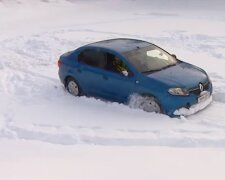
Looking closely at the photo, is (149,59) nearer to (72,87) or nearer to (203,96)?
(203,96)

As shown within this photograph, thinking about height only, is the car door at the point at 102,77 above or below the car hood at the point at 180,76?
below

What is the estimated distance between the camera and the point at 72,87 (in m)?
10.2

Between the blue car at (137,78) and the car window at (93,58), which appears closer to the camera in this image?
the blue car at (137,78)

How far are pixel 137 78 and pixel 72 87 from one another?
2.06m

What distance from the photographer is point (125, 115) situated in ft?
28.2

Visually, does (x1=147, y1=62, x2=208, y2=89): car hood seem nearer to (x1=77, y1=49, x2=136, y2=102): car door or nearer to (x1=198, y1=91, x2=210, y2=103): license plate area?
(x1=198, y1=91, x2=210, y2=103): license plate area

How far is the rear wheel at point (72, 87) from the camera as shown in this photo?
10086 mm

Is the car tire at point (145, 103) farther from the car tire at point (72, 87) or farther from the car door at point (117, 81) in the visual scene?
the car tire at point (72, 87)

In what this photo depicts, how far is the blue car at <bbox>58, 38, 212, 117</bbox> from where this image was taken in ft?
27.3

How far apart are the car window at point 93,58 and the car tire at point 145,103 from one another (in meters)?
1.15

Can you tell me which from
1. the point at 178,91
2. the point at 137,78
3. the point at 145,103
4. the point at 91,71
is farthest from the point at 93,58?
the point at 178,91

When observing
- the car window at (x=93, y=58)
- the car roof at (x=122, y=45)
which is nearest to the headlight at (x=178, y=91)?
the car roof at (x=122, y=45)

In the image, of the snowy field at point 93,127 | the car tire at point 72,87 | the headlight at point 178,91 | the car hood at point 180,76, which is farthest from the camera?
the car tire at point 72,87

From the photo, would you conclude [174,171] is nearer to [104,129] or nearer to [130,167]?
[130,167]
